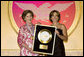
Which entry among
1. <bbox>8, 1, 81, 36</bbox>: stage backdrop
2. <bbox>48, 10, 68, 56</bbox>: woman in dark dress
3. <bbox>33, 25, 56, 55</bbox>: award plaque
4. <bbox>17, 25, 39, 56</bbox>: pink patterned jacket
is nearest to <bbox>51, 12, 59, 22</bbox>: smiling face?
<bbox>48, 10, 68, 56</bbox>: woman in dark dress

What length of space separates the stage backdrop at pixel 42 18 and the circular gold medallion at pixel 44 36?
0.36 metres

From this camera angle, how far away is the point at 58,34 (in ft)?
8.20

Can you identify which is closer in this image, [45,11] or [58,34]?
[58,34]

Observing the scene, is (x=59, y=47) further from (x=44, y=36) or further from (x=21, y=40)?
(x=21, y=40)

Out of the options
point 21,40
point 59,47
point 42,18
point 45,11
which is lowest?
point 59,47

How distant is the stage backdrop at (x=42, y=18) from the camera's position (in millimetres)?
2654

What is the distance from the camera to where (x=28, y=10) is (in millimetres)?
2574

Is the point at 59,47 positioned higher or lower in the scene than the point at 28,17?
lower

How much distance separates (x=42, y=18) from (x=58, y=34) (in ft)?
1.38

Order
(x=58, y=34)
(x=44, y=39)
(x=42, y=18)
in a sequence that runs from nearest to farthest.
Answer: (x=44, y=39), (x=58, y=34), (x=42, y=18)

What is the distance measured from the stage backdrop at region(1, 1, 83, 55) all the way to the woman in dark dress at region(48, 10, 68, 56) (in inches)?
5.0

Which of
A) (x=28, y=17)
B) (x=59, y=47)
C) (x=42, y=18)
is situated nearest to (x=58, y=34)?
(x=59, y=47)

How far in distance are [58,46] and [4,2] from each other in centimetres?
112

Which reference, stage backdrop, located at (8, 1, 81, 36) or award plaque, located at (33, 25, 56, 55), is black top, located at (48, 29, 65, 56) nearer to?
award plaque, located at (33, 25, 56, 55)
